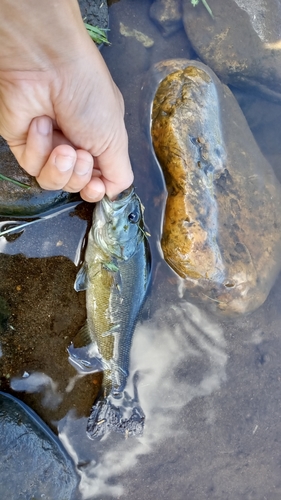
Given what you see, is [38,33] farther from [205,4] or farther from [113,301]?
[205,4]

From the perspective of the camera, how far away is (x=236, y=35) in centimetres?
452

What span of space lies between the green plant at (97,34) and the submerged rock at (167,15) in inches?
28.5

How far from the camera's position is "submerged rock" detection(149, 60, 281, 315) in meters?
3.69

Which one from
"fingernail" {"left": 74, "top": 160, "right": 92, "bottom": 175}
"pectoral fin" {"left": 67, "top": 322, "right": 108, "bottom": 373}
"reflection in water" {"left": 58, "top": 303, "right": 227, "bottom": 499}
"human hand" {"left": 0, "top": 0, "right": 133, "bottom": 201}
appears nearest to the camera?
"human hand" {"left": 0, "top": 0, "right": 133, "bottom": 201}

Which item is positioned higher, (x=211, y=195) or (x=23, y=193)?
(x=211, y=195)

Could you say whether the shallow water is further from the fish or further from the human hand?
the human hand

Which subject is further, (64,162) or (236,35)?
(236,35)

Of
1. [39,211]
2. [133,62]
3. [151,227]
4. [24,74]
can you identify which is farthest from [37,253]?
[133,62]

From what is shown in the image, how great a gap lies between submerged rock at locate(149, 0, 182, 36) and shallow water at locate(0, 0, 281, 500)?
3.3 inches

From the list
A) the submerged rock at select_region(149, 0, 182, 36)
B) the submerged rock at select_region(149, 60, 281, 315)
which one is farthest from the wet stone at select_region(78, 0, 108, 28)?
the submerged rock at select_region(149, 60, 281, 315)

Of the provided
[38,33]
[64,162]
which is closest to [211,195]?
[64,162]

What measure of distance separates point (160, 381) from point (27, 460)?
1416mm

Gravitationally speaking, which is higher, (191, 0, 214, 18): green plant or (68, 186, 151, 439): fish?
(191, 0, 214, 18): green plant

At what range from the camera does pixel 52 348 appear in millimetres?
3900
